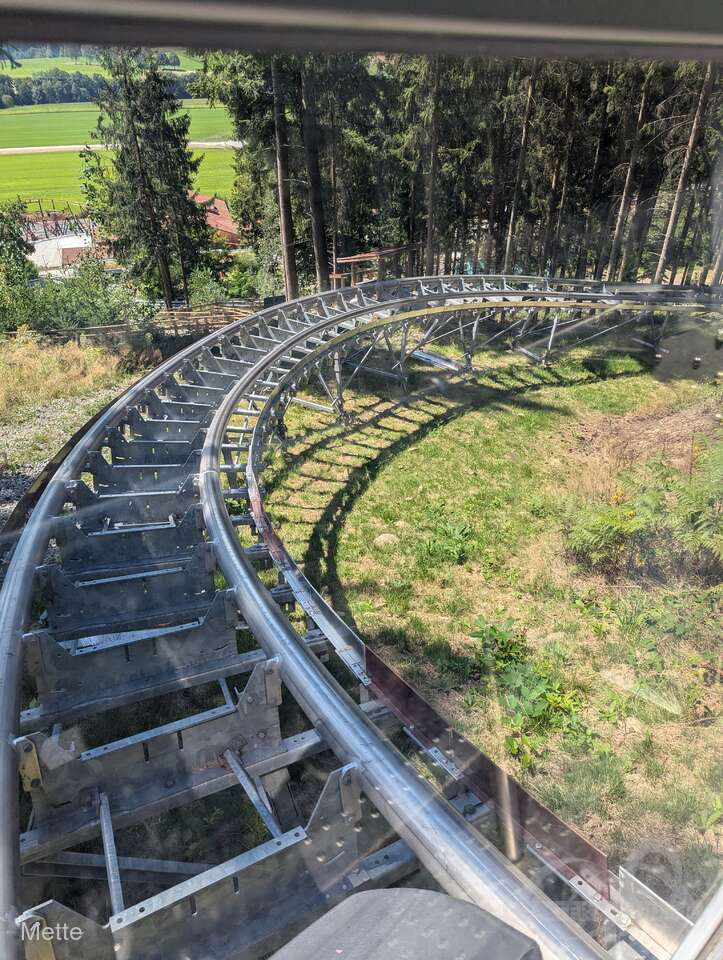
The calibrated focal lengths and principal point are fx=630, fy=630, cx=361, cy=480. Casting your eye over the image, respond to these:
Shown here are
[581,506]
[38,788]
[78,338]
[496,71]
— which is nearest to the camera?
[496,71]

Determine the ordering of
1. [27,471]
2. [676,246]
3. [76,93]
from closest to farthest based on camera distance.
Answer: [76,93] → [676,246] → [27,471]

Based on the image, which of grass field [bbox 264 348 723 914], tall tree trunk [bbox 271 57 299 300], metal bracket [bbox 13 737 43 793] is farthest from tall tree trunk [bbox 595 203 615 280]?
metal bracket [bbox 13 737 43 793]

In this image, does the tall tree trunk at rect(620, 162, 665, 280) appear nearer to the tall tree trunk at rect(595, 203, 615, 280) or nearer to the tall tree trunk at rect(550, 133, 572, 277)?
the tall tree trunk at rect(595, 203, 615, 280)

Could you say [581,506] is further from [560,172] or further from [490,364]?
[490,364]

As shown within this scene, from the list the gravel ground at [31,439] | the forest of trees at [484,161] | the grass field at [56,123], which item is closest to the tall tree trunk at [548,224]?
the forest of trees at [484,161]

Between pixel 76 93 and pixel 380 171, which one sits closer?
pixel 76 93

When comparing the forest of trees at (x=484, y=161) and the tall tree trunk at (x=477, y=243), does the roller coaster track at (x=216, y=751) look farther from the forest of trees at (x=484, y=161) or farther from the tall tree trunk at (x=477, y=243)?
the tall tree trunk at (x=477, y=243)

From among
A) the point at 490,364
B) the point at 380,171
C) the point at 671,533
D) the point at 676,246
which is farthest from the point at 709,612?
the point at 490,364
